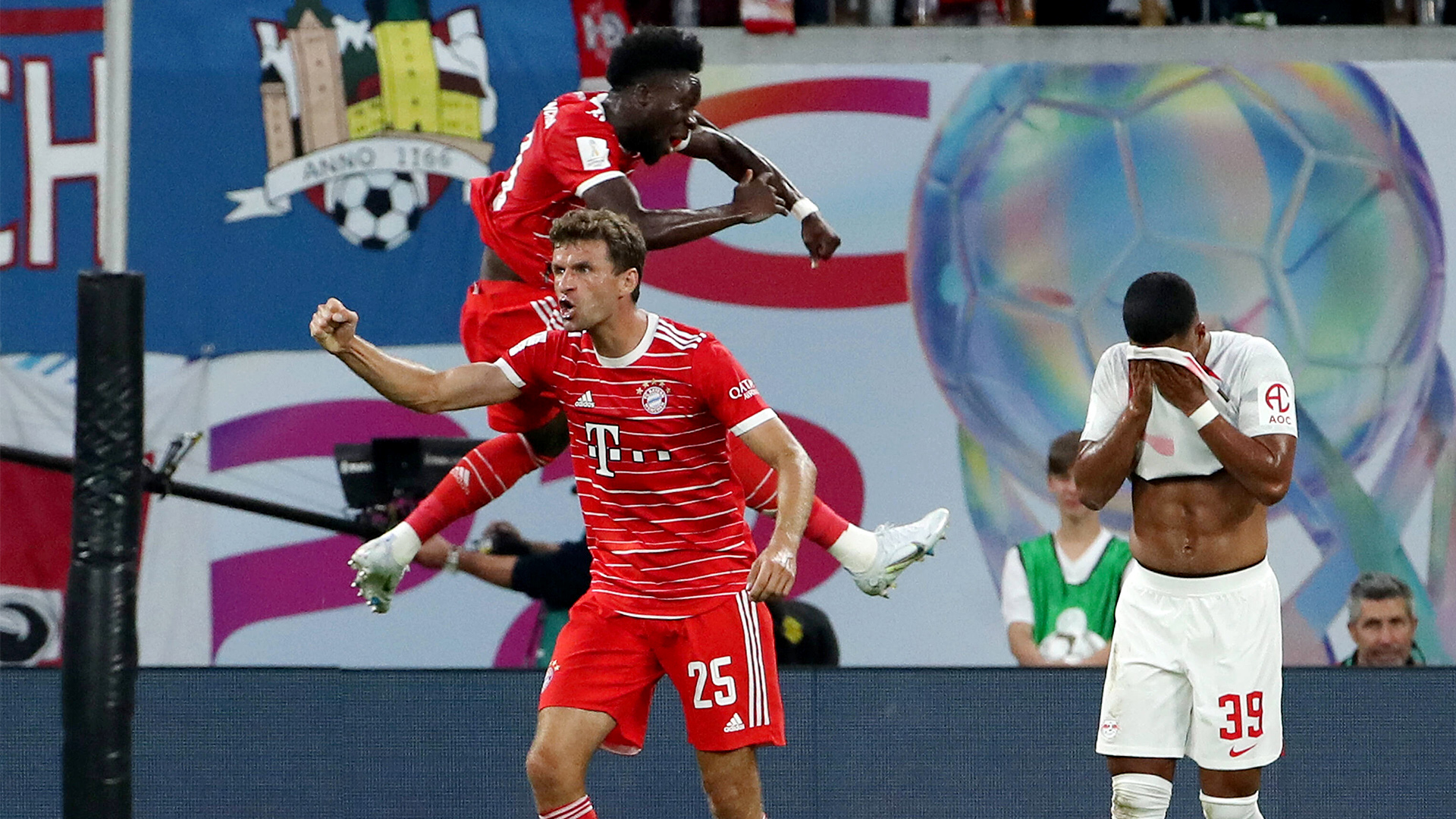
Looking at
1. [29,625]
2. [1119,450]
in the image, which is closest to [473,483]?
[1119,450]

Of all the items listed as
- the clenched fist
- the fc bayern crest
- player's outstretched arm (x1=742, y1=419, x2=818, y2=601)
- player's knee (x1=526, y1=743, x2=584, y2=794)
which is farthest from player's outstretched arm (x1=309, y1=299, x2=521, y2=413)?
player's knee (x1=526, y1=743, x2=584, y2=794)

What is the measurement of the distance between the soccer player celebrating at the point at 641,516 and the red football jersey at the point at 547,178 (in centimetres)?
57

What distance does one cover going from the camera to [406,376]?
17.0 feet

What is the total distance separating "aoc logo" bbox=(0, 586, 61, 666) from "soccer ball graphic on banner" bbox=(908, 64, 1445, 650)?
455 cm

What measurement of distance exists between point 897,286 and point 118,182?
16.2 ft

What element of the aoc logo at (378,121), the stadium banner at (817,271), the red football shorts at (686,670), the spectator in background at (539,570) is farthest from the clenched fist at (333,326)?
the aoc logo at (378,121)

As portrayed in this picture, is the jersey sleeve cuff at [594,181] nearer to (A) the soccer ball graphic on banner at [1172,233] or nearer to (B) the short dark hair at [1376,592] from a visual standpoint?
(B) the short dark hair at [1376,592]

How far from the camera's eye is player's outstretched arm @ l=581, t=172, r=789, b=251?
5.60m

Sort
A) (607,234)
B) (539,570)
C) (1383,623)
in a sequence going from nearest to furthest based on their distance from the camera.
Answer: (607,234), (1383,623), (539,570)

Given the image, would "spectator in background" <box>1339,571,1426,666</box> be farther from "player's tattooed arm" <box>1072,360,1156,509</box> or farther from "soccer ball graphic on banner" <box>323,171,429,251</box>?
"soccer ball graphic on banner" <box>323,171,429,251</box>

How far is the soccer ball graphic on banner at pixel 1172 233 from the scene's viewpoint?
30.5 feet

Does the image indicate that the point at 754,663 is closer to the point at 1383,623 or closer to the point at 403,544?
the point at 403,544

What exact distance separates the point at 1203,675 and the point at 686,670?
1.50 m

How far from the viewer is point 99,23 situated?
9.06 m
